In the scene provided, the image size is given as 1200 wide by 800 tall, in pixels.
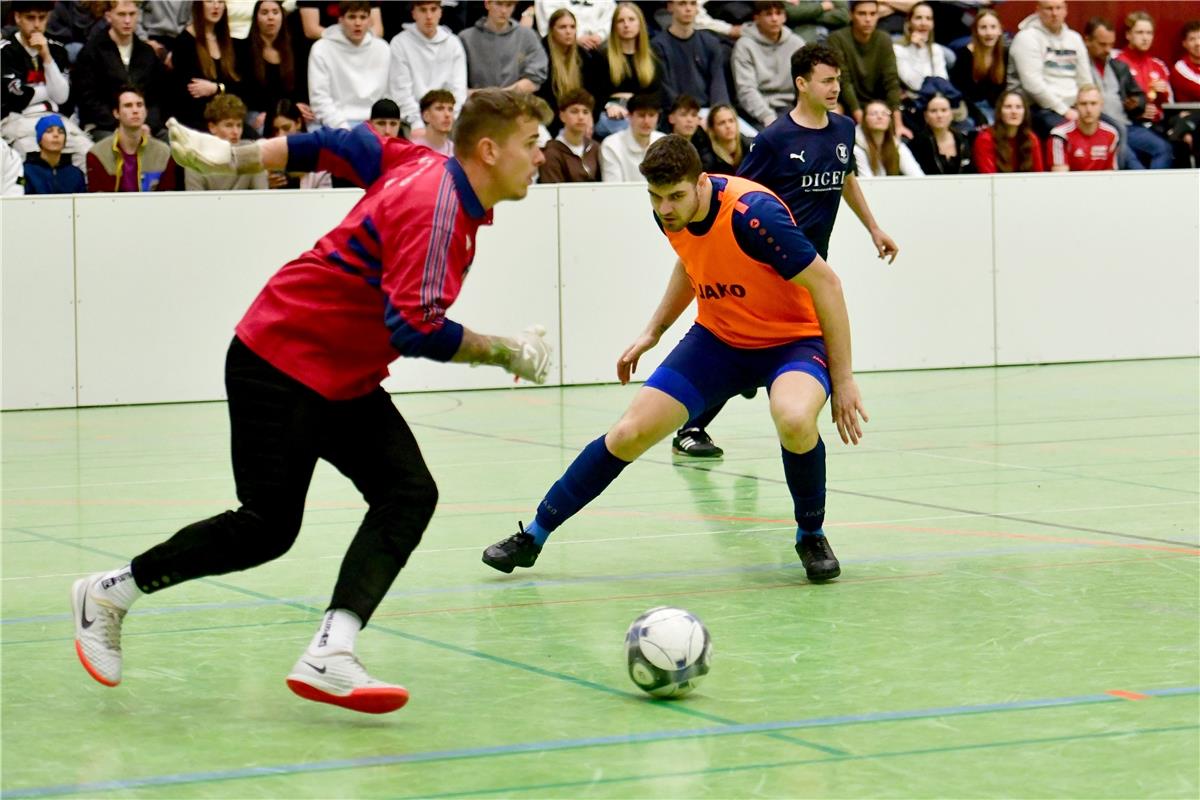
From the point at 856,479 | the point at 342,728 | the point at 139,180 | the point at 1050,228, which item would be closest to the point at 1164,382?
the point at 1050,228

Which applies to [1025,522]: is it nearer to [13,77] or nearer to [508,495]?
[508,495]

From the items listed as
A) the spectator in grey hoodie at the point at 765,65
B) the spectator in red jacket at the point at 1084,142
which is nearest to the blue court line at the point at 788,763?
the spectator in grey hoodie at the point at 765,65

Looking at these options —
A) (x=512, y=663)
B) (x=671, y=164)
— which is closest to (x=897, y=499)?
(x=671, y=164)

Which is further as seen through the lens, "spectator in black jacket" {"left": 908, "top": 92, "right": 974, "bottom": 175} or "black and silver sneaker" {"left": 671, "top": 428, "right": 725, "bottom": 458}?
"spectator in black jacket" {"left": 908, "top": 92, "right": 974, "bottom": 175}

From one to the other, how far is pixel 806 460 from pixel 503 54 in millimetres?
10045

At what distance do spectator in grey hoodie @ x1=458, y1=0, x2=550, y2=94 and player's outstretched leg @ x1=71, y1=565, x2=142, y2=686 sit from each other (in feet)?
37.8

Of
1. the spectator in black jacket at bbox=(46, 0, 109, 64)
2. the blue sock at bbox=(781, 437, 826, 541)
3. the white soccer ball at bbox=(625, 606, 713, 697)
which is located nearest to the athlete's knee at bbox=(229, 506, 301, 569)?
the white soccer ball at bbox=(625, 606, 713, 697)

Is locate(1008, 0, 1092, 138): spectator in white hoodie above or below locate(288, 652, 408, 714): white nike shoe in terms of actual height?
above

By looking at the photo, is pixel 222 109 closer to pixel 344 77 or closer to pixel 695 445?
pixel 344 77

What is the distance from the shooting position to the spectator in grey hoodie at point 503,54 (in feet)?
52.6

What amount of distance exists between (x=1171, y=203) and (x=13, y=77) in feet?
32.8

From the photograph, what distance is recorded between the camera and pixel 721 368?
6949 millimetres

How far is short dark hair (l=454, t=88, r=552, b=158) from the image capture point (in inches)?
190

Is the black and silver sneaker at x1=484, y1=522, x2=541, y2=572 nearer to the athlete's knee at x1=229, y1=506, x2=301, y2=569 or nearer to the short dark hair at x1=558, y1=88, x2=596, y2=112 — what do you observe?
the athlete's knee at x1=229, y1=506, x2=301, y2=569
